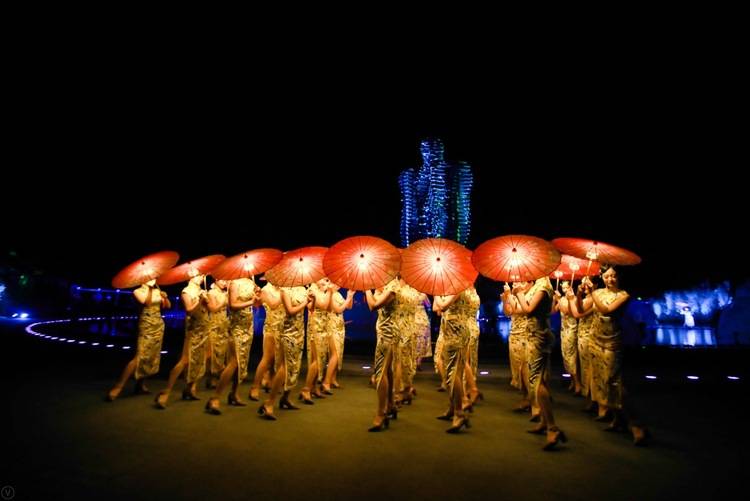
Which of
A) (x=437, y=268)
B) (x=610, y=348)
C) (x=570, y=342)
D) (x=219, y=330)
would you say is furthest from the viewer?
(x=570, y=342)

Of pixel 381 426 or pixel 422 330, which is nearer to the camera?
pixel 381 426

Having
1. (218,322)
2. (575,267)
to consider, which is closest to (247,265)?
(218,322)

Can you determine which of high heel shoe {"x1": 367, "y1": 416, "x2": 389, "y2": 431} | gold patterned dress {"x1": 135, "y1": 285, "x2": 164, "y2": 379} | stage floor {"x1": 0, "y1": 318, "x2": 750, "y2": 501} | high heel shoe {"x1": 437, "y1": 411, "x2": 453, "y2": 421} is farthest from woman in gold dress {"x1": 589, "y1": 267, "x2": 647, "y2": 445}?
gold patterned dress {"x1": 135, "y1": 285, "x2": 164, "y2": 379}

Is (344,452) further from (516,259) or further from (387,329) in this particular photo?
(516,259)

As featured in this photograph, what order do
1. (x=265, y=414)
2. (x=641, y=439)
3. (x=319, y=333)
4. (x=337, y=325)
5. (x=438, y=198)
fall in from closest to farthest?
(x=641, y=439), (x=265, y=414), (x=319, y=333), (x=337, y=325), (x=438, y=198)

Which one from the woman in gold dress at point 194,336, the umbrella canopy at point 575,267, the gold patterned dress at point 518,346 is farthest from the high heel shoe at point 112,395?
the umbrella canopy at point 575,267

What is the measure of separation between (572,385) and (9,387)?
403 inches

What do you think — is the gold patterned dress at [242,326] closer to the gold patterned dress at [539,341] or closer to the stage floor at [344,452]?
the stage floor at [344,452]

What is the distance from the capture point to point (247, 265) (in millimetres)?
6609

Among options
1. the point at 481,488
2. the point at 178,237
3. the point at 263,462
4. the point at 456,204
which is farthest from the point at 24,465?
the point at 178,237

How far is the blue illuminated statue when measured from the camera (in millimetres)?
18141

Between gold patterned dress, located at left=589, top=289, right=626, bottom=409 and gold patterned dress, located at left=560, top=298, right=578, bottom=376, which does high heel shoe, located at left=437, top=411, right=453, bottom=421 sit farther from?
gold patterned dress, located at left=560, top=298, right=578, bottom=376

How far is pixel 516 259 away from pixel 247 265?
152 inches

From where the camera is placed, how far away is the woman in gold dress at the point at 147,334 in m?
7.28
